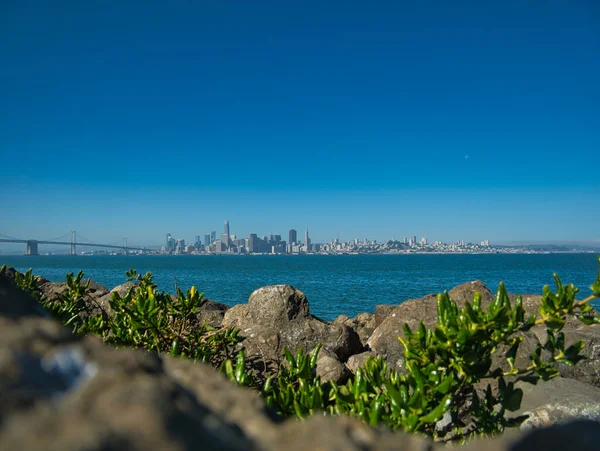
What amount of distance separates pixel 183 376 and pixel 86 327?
3.73m

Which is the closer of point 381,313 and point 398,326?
point 398,326

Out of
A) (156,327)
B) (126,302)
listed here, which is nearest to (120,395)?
(156,327)

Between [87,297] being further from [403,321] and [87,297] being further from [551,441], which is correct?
[551,441]

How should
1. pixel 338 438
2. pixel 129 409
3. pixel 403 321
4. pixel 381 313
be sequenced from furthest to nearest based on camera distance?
1. pixel 381 313
2. pixel 403 321
3. pixel 338 438
4. pixel 129 409

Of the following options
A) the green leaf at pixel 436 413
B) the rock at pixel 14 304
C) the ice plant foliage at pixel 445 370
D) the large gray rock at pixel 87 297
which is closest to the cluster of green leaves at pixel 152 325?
the large gray rock at pixel 87 297

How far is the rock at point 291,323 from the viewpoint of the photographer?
9.13 metres

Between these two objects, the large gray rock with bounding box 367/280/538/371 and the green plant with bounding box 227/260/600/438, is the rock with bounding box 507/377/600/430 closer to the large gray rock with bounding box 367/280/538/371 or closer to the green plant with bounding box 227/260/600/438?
the large gray rock with bounding box 367/280/538/371

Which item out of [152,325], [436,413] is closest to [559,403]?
[436,413]

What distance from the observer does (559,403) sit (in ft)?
19.8

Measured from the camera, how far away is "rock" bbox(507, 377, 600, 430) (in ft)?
19.0

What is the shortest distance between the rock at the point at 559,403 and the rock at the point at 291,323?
354 centimetres

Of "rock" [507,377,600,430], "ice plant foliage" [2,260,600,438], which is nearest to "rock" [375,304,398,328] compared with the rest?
"rock" [507,377,600,430]

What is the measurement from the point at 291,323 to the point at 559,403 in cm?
503

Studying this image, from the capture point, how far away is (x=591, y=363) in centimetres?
816
